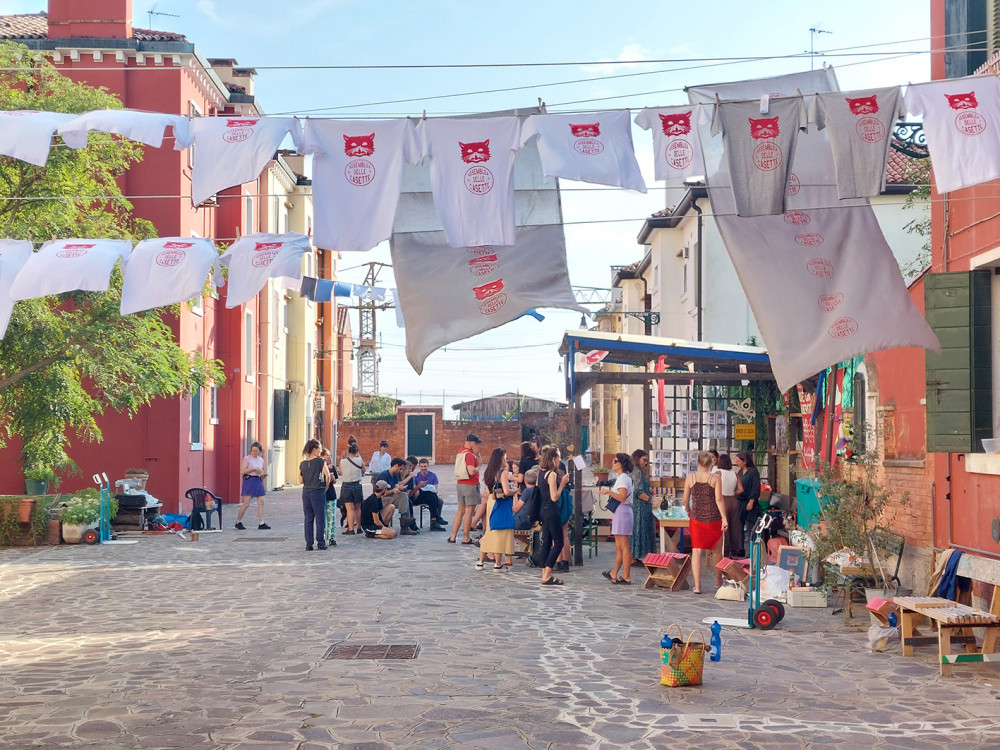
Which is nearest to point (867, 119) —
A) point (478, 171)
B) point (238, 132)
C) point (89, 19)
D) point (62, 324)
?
point (478, 171)

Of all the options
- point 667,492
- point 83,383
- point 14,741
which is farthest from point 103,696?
point 83,383

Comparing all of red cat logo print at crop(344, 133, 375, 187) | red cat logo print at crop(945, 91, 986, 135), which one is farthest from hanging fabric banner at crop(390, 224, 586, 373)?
red cat logo print at crop(945, 91, 986, 135)

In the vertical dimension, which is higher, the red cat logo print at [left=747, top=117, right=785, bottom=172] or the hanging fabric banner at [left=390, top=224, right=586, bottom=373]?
the red cat logo print at [left=747, top=117, right=785, bottom=172]

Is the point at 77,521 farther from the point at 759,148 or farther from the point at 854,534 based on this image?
the point at 759,148

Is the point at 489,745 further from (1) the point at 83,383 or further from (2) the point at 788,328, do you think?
(1) the point at 83,383

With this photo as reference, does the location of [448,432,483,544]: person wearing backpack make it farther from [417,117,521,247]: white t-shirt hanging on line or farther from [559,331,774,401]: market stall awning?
[417,117,521,247]: white t-shirt hanging on line

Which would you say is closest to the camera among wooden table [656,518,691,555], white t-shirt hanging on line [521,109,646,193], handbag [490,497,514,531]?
white t-shirt hanging on line [521,109,646,193]

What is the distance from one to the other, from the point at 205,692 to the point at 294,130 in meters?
4.46

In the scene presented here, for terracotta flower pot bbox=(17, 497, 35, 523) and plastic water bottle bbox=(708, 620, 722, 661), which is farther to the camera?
terracotta flower pot bbox=(17, 497, 35, 523)

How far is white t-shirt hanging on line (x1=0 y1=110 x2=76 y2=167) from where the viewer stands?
8.77 m

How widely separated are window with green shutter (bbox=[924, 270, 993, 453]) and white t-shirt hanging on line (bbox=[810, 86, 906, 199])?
2.24 meters

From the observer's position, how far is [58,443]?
1741 centimetres

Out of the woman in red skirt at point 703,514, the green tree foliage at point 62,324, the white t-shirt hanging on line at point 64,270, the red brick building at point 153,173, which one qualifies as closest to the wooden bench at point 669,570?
the woman in red skirt at point 703,514

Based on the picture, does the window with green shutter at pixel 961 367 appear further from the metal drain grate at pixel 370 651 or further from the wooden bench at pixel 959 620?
the metal drain grate at pixel 370 651
